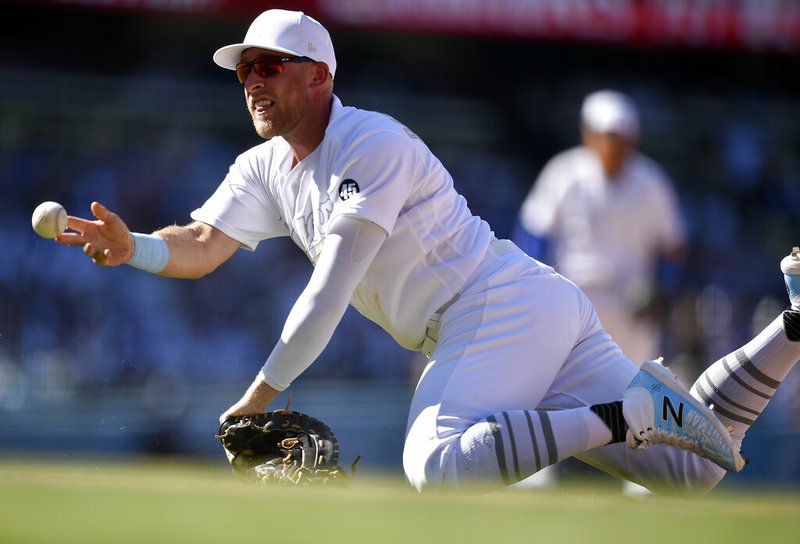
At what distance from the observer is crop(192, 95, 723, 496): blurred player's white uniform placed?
4.54 m

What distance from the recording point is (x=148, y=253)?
502 cm

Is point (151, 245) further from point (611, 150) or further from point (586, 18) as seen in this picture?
point (586, 18)

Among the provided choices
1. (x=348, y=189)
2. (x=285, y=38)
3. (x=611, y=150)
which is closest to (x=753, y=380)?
(x=348, y=189)

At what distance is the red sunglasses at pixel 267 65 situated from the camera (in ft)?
15.9

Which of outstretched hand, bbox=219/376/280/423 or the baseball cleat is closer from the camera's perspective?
outstretched hand, bbox=219/376/280/423

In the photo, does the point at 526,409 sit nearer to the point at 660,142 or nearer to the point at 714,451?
the point at 714,451

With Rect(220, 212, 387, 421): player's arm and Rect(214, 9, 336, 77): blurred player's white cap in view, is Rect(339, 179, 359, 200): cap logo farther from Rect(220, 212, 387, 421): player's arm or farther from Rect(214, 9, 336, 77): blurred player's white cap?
Rect(214, 9, 336, 77): blurred player's white cap

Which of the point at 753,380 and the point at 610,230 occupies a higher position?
the point at 610,230

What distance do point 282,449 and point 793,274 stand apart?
2165 mm

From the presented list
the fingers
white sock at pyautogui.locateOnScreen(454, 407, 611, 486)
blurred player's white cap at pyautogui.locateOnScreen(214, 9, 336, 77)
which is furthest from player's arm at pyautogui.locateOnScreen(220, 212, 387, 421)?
the fingers

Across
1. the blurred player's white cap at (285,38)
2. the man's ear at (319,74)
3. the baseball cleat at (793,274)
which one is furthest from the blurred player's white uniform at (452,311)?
the baseball cleat at (793,274)

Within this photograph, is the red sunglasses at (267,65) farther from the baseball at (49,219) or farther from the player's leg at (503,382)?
the player's leg at (503,382)

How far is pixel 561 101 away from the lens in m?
14.8

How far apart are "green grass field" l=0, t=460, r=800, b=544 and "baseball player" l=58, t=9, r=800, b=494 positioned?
4.67 feet
